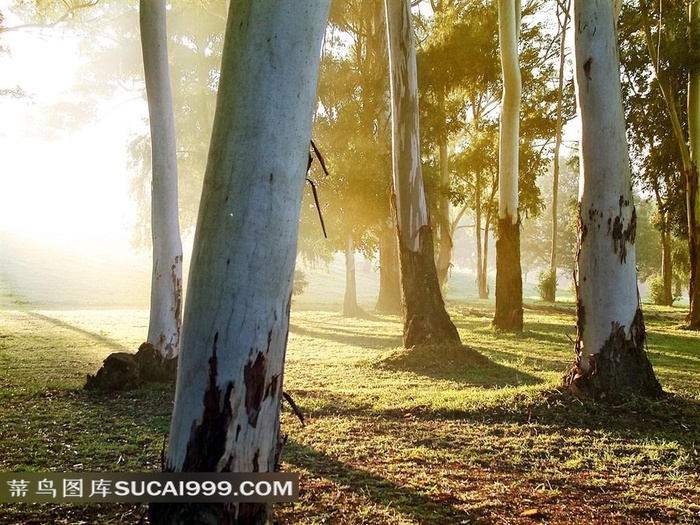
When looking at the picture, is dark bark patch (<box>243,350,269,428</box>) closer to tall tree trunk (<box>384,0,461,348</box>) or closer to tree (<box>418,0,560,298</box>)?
tall tree trunk (<box>384,0,461,348</box>)

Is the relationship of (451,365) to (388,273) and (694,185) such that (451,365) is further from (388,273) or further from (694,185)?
(388,273)

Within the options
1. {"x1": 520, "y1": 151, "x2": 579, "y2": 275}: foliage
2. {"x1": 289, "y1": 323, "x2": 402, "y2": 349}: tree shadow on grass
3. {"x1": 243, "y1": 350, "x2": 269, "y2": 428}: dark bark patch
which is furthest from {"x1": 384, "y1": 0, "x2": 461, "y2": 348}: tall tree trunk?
{"x1": 520, "y1": 151, "x2": 579, "y2": 275}: foliage

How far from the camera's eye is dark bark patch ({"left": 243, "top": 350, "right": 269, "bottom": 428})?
2.08m

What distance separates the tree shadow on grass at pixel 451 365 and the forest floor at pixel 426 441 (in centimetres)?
3

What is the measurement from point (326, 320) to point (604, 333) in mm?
12894

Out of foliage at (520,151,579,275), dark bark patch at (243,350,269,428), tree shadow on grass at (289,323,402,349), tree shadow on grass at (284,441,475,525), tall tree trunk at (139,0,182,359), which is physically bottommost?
tree shadow on grass at (284,441,475,525)

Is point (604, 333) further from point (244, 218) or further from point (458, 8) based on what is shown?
point (458, 8)

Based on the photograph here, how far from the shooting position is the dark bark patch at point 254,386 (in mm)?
2082

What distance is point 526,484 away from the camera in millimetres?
3320

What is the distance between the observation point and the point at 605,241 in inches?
200

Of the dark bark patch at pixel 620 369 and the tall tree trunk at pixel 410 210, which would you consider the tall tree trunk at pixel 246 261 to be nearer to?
the dark bark patch at pixel 620 369

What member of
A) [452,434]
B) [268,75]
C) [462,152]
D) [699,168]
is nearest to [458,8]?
[462,152]

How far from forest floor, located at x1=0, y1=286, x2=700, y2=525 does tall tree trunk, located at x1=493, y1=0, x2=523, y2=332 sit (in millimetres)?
3585

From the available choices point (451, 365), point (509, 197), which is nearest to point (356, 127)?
point (509, 197)
